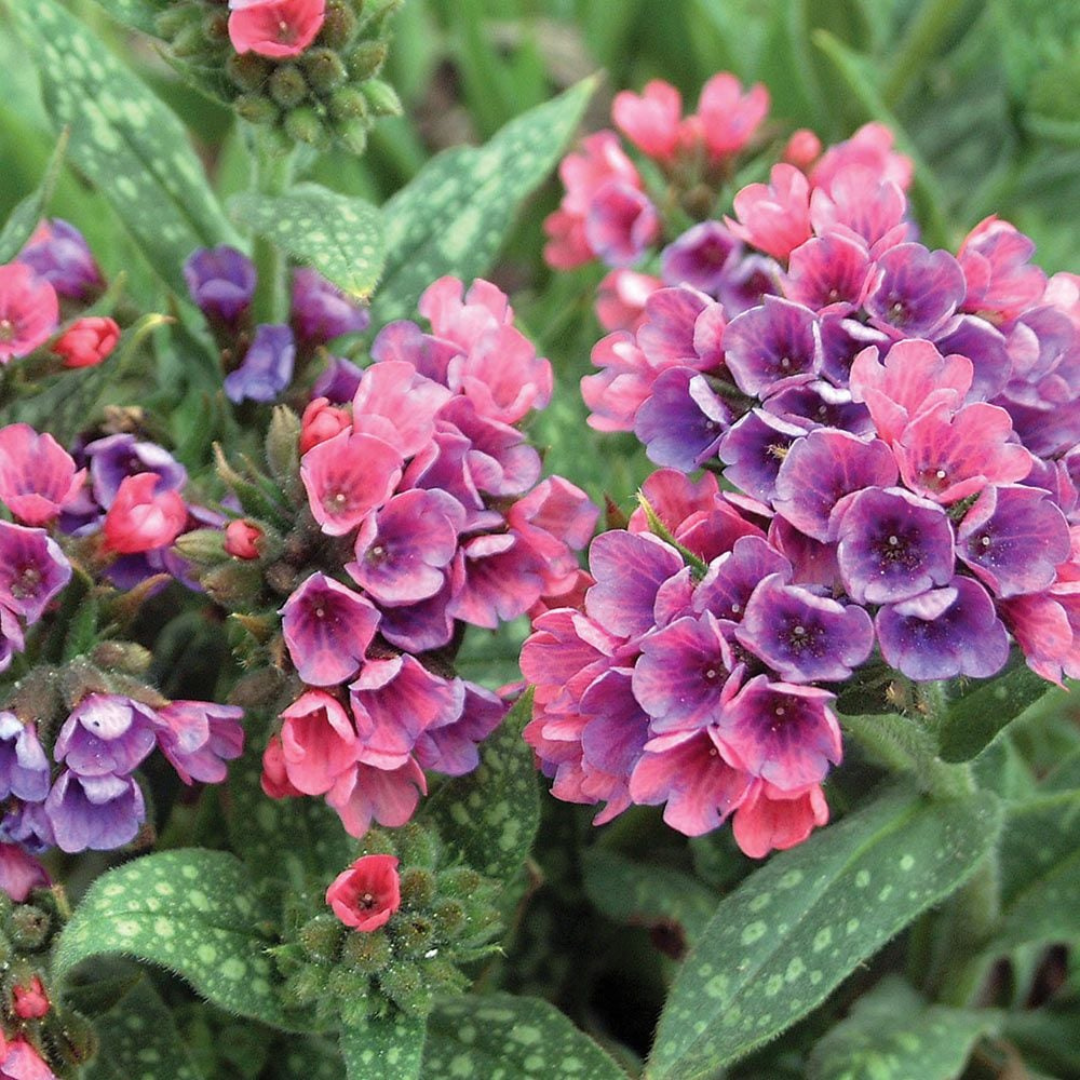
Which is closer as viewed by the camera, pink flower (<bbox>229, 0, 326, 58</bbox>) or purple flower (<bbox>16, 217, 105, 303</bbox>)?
pink flower (<bbox>229, 0, 326, 58</bbox>)

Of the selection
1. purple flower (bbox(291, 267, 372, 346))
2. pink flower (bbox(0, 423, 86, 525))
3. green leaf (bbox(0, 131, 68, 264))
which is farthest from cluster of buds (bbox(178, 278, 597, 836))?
green leaf (bbox(0, 131, 68, 264))

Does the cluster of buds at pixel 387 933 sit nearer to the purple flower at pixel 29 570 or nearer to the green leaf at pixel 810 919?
the green leaf at pixel 810 919

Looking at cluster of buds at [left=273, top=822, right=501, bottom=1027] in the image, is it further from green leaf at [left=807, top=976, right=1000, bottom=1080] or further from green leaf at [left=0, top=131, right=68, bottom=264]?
green leaf at [left=0, top=131, right=68, bottom=264]

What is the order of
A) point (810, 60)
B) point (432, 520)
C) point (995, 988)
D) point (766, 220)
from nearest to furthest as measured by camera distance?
point (432, 520), point (766, 220), point (995, 988), point (810, 60)

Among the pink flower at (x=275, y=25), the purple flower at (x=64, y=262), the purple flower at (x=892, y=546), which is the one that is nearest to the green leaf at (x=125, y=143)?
the purple flower at (x=64, y=262)

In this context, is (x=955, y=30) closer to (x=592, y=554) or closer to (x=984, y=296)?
(x=984, y=296)

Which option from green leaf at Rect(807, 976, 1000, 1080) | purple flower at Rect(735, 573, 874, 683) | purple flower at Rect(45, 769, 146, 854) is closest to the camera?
purple flower at Rect(735, 573, 874, 683)

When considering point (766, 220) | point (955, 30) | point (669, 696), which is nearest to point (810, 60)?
point (955, 30)
